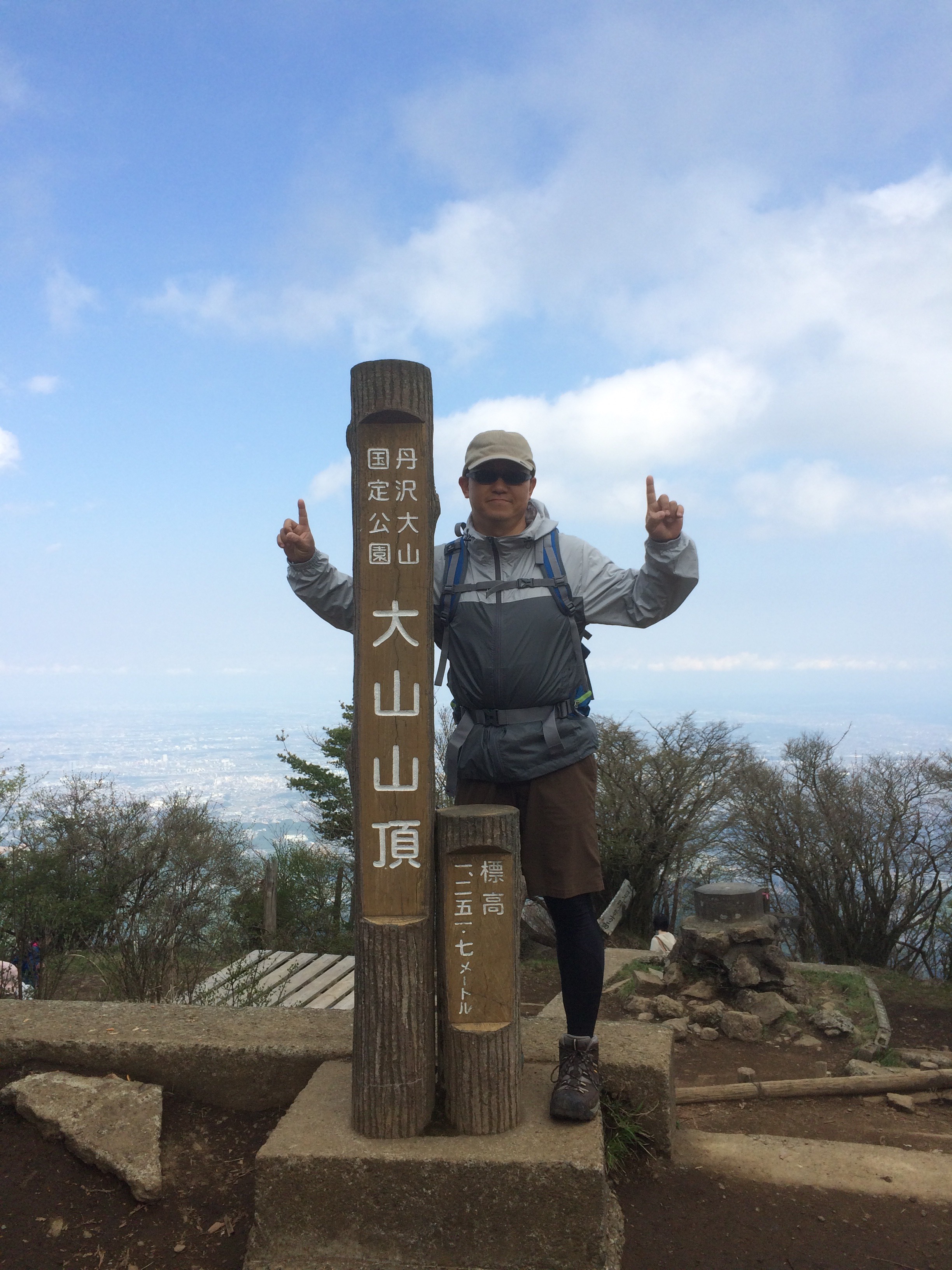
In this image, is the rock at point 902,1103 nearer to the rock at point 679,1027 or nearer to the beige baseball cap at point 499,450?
the rock at point 679,1027

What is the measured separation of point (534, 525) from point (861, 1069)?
184 inches

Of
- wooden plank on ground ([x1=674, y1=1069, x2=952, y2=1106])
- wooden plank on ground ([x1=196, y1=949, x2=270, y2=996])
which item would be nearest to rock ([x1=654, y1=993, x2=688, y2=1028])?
wooden plank on ground ([x1=674, y1=1069, x2=952, y2=1106])

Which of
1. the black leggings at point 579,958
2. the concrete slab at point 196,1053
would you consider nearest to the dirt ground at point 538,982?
the concrete slab at point 196,1053

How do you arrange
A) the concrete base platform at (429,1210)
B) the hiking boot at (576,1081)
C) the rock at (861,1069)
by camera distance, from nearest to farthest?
the concrete base platform at (429,1210) → the hiking boot at (576,1081) → the rock at (861,1069)

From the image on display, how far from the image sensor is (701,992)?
6.97 metres

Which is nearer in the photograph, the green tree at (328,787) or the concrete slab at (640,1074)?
the concrete slab at (640,1074)

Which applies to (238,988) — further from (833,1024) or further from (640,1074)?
(833,1024)

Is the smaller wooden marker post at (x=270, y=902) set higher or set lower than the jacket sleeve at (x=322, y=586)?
lower

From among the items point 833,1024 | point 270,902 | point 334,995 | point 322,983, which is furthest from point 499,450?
point 270,902

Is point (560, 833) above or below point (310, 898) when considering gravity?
above

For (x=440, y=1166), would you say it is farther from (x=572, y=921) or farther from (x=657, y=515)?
(x=657, y=515)

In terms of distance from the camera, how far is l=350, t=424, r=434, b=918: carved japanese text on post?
243 centimetres

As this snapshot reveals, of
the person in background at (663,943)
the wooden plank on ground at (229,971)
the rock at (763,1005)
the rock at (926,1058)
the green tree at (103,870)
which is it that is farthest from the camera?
the green tree at (103,870)

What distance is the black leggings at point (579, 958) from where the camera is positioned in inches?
104
